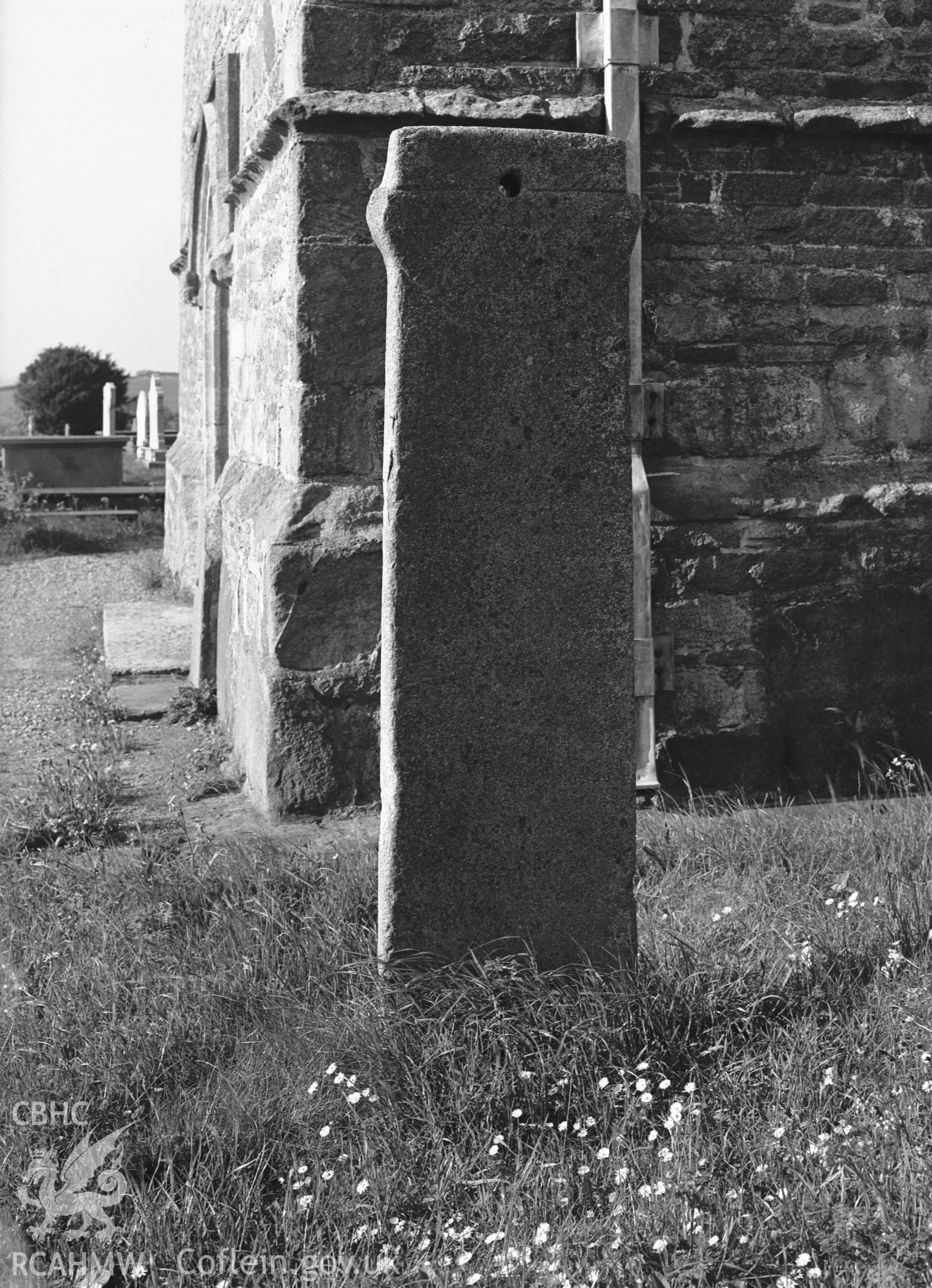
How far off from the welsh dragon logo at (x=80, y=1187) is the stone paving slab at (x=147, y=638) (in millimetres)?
4689

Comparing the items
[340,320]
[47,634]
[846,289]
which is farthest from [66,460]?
[846,289]

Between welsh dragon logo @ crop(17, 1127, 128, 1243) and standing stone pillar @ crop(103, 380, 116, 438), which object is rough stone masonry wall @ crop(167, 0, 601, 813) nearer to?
welsh dragon logo @ crop(17, 1127, 128, 1243)

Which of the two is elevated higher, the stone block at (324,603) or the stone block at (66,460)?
the stone block at (66,460)

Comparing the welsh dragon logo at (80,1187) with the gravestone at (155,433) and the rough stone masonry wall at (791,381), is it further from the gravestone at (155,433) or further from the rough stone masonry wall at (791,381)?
the gravestone at (155,433)

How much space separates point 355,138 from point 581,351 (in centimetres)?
213

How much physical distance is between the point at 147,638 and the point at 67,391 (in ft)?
63.0

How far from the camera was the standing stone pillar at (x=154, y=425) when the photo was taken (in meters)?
21.7

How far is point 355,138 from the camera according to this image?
14.7 feet

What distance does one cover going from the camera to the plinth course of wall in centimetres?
452

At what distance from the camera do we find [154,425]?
22156mm

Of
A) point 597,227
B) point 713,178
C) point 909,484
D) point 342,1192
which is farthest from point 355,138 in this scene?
point 342,1192

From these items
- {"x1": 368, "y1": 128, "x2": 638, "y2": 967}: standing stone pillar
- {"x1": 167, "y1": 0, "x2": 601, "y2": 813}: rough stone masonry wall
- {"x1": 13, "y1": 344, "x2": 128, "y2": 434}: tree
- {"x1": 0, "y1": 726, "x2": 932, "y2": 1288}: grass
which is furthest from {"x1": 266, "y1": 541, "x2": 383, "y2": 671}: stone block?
{"x1": 13, "y1": 344, "x2": 128, "y2": 434}: tree

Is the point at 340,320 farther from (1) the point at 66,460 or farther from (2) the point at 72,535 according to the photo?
(1) the point at 66,460

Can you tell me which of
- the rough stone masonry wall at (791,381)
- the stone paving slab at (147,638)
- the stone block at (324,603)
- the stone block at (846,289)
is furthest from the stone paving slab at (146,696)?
the stone block at (846,289)
